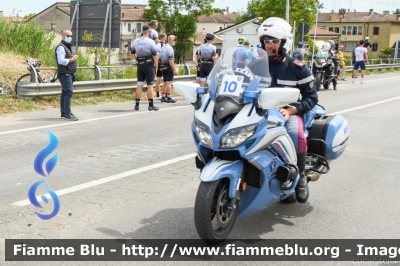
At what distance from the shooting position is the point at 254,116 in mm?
4730

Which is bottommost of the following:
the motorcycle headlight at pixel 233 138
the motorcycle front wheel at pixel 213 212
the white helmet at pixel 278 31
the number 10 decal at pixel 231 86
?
the motorcycle front wheel at pixel 213 212

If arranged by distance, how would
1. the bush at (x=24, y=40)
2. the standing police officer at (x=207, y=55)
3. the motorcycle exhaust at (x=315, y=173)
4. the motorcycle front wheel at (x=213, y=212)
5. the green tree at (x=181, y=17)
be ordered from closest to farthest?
the motorcycle front wheel at (x=213, y=212)
the motorcycle exhaust at (x=315, y=173)
the standing police officer at (x=207, y=55)
the bush at (x=24, y=40)
the green tree at (x=181, y=17)

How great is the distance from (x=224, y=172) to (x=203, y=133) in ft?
1.31

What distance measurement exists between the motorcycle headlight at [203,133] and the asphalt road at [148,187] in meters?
0.98

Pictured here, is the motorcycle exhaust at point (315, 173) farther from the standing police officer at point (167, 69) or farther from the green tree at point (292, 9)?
the green tree at point (292, 9)

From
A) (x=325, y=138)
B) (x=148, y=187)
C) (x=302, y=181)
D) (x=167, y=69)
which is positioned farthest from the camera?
(x=167, y=69)

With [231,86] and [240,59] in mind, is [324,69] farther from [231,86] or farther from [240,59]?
[231,86]

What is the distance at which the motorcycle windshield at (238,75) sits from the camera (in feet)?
15.9

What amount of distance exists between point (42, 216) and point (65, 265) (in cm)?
116

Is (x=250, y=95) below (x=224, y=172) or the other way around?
the other way around

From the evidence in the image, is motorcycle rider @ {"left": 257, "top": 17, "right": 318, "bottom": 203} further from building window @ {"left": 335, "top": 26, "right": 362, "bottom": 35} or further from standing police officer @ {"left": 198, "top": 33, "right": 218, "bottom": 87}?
building window @ {"left": 335, "top": 26, "right": 362, "bottom": 35}

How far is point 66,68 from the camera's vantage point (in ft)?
39.3

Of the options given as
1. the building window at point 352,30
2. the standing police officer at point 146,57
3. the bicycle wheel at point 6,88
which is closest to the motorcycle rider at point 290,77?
the standing police officer at point 146,57

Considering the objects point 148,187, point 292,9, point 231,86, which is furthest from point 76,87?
point 292,9
